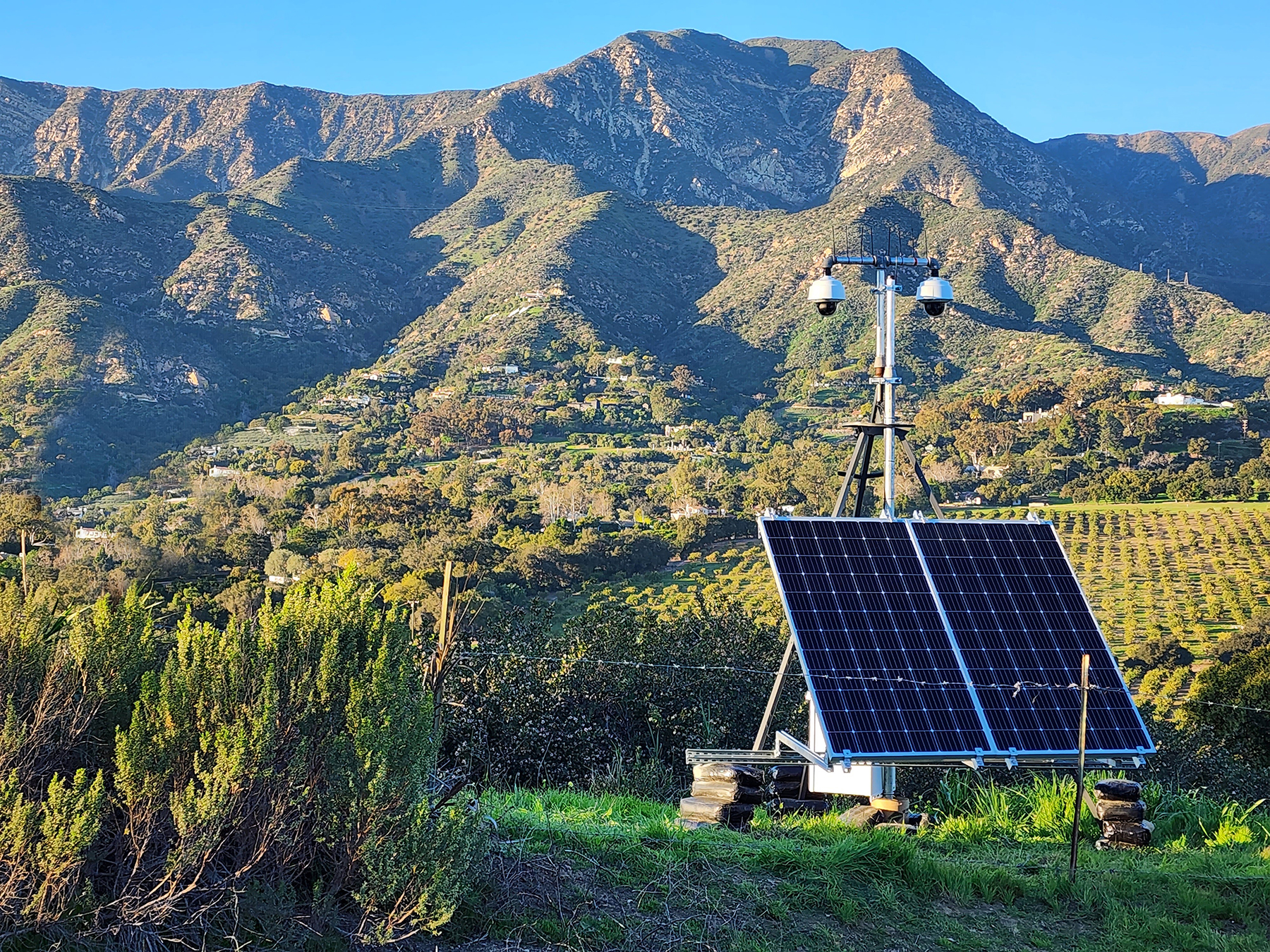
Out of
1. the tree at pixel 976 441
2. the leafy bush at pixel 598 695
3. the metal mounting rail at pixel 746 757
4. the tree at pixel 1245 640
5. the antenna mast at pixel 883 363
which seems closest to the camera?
the metal mounting rail at pixel 746 757

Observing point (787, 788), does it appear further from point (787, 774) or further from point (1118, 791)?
point (1118, 791)

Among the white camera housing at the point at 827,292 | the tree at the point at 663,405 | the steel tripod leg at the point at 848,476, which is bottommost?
the steel tripod leg at the point at 848,476

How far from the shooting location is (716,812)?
7555 millimetres

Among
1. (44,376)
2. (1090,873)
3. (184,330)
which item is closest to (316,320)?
(184,330)

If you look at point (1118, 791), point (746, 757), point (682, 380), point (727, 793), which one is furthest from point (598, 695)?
point (682, 380)

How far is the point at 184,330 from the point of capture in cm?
10644

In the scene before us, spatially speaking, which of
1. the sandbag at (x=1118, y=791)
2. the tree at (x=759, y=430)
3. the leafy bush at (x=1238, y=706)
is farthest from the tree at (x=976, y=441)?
the sandbag at (x=1118, y=791)

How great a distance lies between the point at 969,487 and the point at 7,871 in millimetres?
64787

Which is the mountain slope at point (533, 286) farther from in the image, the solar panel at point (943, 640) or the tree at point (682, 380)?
the solar panel at point (943, 640)

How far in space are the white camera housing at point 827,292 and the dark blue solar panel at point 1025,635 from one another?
181cm

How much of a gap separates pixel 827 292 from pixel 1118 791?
402 cm

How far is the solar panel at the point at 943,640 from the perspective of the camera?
25.1ft

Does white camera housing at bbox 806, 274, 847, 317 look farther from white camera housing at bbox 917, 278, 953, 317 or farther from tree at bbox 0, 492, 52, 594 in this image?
tree at bbox 0, 492, 52, 594

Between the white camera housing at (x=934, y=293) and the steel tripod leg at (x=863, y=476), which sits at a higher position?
the white camera housing at (x=934, y=293)
